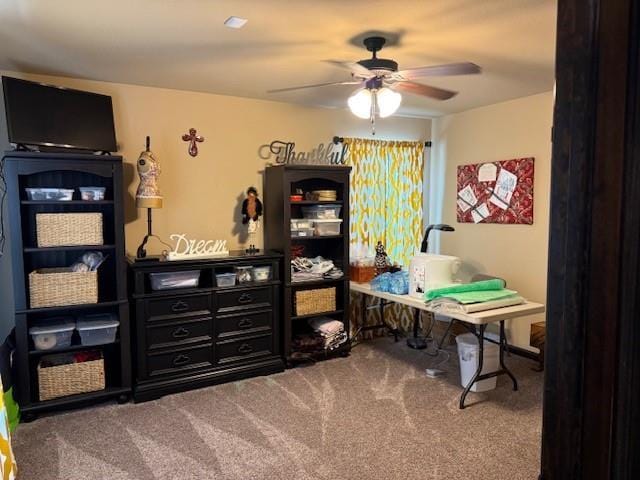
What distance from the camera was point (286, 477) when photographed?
2.30 m

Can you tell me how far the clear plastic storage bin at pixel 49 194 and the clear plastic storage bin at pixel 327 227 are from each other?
193 cm

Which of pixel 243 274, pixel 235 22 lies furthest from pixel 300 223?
pixel 235 22

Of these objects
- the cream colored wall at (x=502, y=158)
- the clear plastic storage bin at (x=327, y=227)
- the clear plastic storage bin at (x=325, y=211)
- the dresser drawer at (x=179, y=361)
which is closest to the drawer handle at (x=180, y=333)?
the dresser drawer at (x=179, y=361)

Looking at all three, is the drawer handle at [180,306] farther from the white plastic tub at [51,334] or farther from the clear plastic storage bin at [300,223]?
the clear plastic storage bin at [300,223]

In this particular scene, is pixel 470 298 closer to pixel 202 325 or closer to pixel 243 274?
pixel 243 274

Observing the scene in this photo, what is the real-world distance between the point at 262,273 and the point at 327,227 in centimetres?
74

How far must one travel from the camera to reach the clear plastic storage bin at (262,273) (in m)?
3.70

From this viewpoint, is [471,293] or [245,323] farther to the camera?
[245,323]

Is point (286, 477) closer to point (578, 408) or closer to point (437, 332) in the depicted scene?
point (578, 408)

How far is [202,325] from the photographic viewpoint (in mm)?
3424

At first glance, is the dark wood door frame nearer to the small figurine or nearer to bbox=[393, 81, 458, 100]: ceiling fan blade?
bbox=[393, 81, 458, 100]: ceiling fan blade

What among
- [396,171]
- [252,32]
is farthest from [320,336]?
[252,32]

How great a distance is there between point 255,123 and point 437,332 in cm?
282

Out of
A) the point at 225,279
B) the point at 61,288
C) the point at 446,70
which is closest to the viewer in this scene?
the point at 446,70
